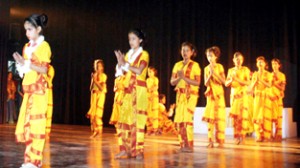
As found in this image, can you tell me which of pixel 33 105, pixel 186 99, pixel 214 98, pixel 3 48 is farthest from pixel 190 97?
pixel 3 48

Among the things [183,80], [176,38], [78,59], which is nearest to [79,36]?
[78,59]

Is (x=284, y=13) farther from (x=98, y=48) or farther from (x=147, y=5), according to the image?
(x=98, y=48)

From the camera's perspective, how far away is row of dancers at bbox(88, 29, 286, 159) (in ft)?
12.6

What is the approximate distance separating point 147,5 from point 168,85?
6.81 ft

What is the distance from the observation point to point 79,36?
11.1 metres

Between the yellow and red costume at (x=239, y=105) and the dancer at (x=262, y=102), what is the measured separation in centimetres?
43

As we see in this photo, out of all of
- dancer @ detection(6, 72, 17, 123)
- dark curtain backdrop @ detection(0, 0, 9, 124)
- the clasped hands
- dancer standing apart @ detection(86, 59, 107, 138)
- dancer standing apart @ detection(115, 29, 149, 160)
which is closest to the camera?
the clasped hands

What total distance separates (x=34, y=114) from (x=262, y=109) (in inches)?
175

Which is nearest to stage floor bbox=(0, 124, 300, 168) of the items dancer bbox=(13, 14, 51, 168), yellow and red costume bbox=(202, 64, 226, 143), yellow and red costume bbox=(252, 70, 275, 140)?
dancer bbox=(13, 14, 51, 168)

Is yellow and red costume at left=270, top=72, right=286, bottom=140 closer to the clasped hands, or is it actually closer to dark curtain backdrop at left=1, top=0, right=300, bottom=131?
dark curtain backdrop at left=1, top=0, right=300, bottom=131

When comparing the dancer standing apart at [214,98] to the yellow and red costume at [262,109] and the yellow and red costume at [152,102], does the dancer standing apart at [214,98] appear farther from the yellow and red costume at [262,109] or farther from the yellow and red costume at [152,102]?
the yellow and red costume at [152,102]

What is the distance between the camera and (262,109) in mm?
6465

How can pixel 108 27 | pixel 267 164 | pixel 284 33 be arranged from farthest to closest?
pixel 108 27 < pixel 284 33 < pixel 267 164

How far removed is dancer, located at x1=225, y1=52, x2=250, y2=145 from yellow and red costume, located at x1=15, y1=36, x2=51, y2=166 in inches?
141
